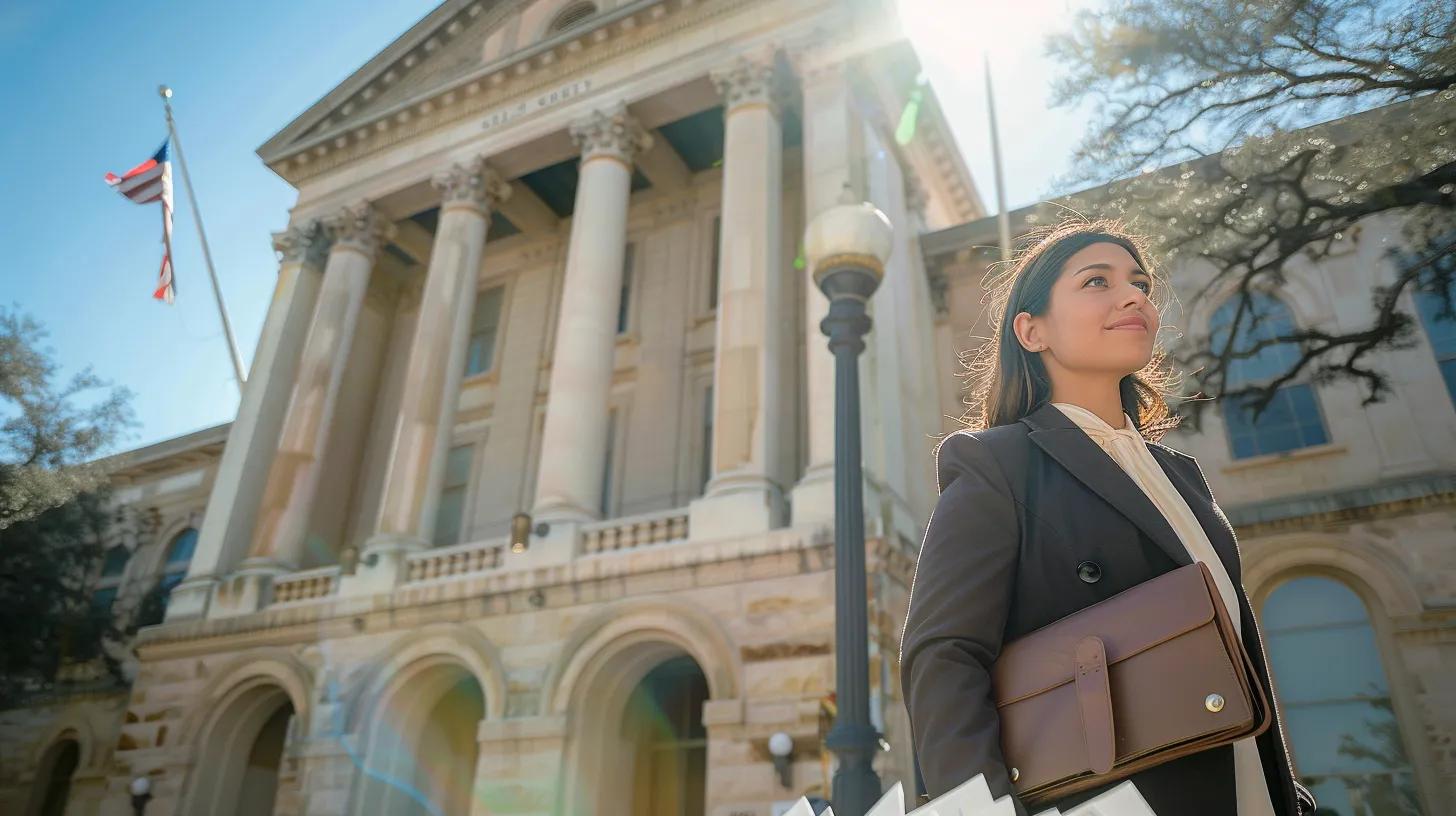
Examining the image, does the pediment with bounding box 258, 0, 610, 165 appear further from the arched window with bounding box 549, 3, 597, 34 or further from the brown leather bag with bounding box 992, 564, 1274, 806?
the brown leather bag with bounding box 992, 564, 1274, 806

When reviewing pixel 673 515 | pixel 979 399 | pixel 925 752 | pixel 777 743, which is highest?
pixel 673 515

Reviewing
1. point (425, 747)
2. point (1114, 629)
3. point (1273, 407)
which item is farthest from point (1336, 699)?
point (1114, 629)

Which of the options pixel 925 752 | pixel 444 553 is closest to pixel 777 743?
pixel 444 553

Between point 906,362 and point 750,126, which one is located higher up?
point 750,126

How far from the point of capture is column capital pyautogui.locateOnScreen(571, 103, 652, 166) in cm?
1959

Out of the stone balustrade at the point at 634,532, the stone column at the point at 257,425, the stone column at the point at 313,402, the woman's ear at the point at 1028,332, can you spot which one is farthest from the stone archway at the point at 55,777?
the woman's ear at the point at 1028,332

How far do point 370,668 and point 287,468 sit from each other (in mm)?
5285

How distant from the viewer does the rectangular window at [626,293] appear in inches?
877

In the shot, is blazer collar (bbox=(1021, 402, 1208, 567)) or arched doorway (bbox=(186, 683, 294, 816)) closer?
blazer collar (bbox=(1021, 402, 1208, 567))

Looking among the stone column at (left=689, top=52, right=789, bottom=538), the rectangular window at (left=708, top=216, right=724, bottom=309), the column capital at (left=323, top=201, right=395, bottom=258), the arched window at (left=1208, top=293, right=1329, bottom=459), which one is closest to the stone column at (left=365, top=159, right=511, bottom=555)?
the column capital at (left=323, top=201, right=395, bottom=258)

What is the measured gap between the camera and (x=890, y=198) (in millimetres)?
19203

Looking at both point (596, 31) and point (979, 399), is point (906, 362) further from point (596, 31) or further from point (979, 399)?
point (979, 399)

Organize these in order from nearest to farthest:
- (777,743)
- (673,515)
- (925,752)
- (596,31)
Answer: (925,752) < (777,743) < (673,515) < (596,31)

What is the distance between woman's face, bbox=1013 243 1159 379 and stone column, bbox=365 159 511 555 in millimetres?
16292
